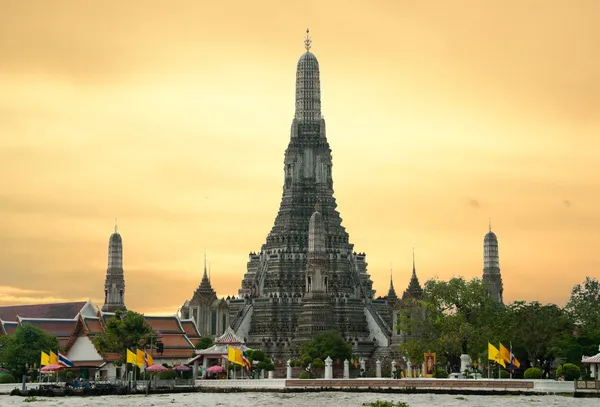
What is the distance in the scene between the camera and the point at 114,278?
5910 inches

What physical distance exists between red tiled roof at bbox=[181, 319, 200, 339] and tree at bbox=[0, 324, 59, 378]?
66.4 ft

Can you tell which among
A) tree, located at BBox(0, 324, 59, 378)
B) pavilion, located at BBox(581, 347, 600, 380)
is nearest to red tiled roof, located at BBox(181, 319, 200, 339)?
tree, located at BBox(0, 324, 59, 378)

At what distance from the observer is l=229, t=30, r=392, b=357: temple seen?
138500 mm

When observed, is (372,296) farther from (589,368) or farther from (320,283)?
(589,368)

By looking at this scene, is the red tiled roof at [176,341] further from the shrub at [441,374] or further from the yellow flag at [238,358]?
the shrub at [441,374]

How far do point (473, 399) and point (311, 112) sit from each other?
70.0 metres

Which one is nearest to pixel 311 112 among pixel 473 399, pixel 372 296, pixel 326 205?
pixel 326 205

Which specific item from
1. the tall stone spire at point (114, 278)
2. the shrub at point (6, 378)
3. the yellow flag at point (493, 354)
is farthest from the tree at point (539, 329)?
the tall stone spire at point (114, 278)

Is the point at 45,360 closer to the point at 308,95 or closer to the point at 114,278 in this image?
the point at 114,278

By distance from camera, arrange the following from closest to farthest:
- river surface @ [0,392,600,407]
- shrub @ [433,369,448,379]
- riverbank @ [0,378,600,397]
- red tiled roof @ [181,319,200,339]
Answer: river surface @ [0,392,600,407] < riverbank @ [0,378,600,397] < shrub @ [433,369,448,379] < red tiled roof @ [181,319,200,339]

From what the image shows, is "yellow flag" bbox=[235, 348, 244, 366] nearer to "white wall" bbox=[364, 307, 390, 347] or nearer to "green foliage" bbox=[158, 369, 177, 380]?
"green foliage" bbox=[158, 369, 177, 380]

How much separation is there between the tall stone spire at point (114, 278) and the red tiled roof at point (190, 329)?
1573cm

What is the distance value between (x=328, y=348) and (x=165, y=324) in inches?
633

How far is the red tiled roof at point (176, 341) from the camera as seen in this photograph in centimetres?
12281
